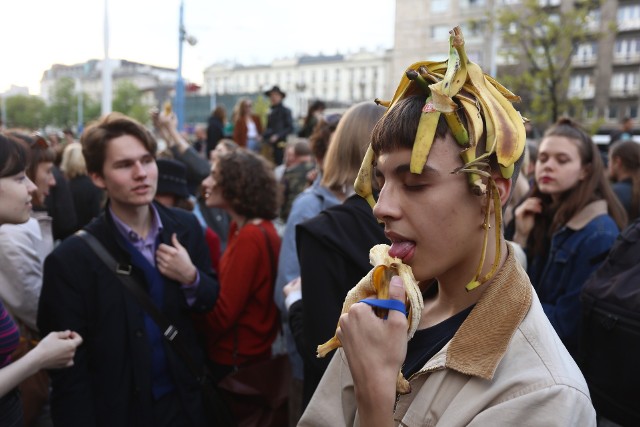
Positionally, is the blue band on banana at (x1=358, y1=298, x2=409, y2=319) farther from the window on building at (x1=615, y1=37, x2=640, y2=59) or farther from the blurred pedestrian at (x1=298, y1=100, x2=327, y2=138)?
the window on building at (x1=615, y1=37, x2=640, y2=59)

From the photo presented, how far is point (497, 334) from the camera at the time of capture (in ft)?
4.45

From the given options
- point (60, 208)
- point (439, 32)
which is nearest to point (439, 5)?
point (439, 32)

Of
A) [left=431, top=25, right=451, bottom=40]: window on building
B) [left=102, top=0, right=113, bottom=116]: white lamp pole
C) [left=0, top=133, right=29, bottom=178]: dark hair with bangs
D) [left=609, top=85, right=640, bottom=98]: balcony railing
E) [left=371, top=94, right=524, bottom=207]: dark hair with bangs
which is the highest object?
[left=431, top=25, right=451, bottom=40]: window on building

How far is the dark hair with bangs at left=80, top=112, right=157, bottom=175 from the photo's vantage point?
3148 mm

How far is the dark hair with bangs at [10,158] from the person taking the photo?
2638 millimetres

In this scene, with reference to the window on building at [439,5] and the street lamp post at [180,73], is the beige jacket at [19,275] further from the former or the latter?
the window on building at [439,5]

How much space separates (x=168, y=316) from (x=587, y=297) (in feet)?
7.40

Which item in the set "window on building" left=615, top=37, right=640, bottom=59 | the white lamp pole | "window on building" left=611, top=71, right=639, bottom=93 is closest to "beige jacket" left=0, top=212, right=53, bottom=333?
the white lamp pole

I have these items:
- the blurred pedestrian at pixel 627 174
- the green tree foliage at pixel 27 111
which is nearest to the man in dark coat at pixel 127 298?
the blurred pedestrian at pixel 627 174

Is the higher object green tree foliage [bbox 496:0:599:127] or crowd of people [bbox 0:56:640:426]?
green tree foliage [bbox 496:0:599:127]

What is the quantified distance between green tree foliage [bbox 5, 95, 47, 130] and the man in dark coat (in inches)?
4792

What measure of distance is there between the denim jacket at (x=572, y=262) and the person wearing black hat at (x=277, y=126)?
8.76 metres

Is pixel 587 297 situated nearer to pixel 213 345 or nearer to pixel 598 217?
pixel 598 217

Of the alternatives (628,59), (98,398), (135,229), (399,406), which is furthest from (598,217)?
(628,59)
